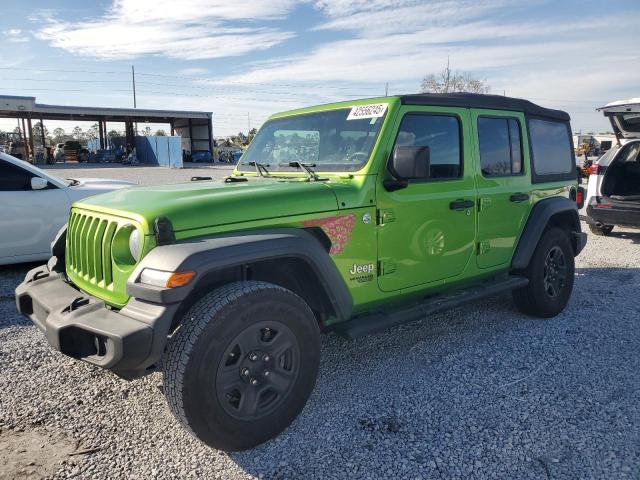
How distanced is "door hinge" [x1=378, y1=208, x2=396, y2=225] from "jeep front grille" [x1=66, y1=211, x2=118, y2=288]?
1.61 m

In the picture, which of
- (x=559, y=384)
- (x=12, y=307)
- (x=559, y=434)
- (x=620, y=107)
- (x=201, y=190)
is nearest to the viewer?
(x=559, y=434)

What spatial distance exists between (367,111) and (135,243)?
1801 mm

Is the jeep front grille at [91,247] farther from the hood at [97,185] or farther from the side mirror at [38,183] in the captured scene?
the hood at [97,185]

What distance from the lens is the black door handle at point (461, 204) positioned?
3719 millimetres

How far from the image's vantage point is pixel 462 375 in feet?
11.7

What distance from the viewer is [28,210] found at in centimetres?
594

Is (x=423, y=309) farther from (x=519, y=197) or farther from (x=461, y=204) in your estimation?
(x=519, y=197)

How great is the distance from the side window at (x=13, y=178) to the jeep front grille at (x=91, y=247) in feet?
10.7

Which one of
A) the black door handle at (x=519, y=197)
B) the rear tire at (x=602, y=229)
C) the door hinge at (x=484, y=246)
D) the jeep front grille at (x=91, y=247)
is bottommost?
the rear tire at (x=602, y=229)

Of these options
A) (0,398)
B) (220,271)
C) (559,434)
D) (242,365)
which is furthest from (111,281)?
(559,434)

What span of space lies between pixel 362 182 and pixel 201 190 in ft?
3.33

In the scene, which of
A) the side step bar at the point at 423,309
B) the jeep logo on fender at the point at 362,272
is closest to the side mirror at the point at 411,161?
the jeep logo on fender at the point at 362,272

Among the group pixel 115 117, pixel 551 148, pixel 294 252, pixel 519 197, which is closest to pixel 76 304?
pixel 294 252

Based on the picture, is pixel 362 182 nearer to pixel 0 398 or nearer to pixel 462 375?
pixel 462 375
